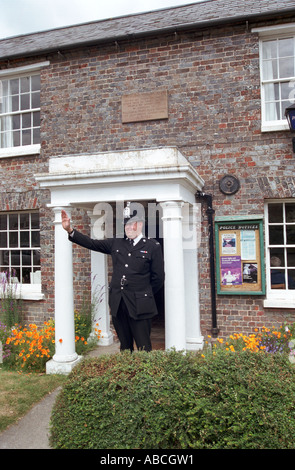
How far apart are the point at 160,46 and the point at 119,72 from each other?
0.92 m

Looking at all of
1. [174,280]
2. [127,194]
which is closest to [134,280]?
[174,280]

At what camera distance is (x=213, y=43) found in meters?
6.89

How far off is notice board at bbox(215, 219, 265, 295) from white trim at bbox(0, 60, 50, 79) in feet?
16.2

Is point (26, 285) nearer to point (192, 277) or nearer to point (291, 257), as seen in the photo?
point (192, 277)

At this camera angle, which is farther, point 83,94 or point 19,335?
point 83,94

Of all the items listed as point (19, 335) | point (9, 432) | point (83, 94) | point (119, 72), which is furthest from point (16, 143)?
point (9, 432)

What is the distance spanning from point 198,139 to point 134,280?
3305 millimetres

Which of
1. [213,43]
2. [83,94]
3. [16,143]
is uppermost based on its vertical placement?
[213,43]

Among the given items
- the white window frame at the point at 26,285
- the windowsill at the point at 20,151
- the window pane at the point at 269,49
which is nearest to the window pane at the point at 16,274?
the white window frame at the point at 26,285

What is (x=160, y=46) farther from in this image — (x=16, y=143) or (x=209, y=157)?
(x=16, y=143)

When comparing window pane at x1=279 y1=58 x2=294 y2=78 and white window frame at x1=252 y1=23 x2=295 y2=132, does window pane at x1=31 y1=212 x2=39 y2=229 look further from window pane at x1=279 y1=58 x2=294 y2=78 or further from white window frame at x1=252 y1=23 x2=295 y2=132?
window pane at x1=279 y1=58 x2=294 y2=78

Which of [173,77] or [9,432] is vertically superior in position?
[173,77]

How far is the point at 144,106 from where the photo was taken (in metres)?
7.26
